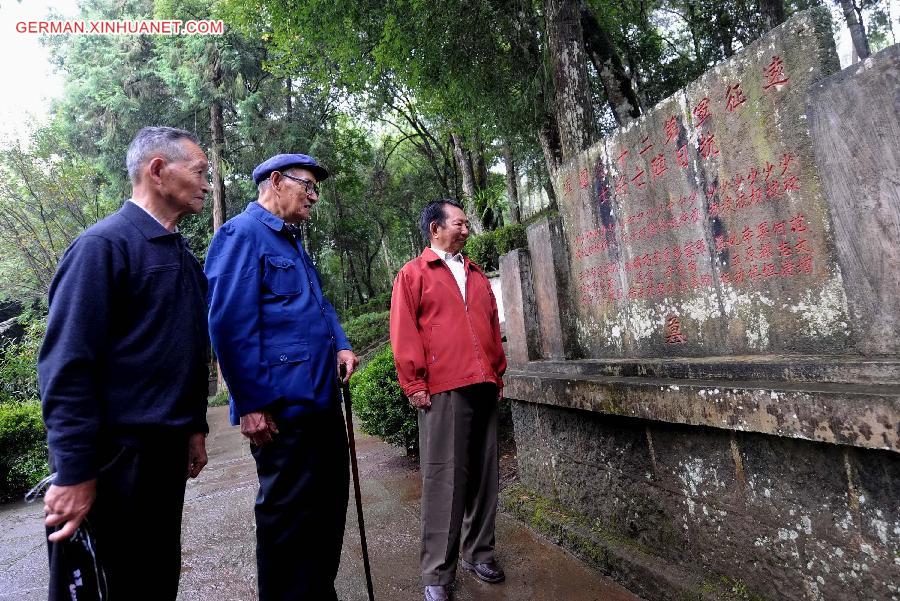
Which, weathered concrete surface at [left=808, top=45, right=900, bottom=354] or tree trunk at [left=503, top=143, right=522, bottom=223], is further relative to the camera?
tree trunk at [left=503, top=143, right=522, bottom=223]

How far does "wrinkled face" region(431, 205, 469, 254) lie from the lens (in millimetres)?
2803

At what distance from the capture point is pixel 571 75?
18.1 ft

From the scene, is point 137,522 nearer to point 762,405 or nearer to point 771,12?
point 762,405

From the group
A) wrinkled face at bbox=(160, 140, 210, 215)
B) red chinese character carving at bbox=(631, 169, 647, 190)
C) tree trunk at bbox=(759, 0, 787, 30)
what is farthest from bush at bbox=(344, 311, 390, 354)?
wrinkled face at bbox=(160, 140, 210, 215)

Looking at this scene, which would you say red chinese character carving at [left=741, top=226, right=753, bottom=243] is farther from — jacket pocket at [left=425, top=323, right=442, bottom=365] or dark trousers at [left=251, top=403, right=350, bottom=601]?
dark trousers at [left=251, top=403, right=350, bottom=601]

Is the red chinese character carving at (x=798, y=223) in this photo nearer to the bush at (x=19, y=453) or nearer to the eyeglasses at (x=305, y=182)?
the eyeglasses at (x=305, y=182)

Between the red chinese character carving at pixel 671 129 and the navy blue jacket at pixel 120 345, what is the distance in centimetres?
218

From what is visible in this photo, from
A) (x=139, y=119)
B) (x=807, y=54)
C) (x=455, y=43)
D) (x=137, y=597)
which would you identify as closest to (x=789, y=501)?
(x=807, y=54)

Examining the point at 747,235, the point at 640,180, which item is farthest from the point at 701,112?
the point at 747,235

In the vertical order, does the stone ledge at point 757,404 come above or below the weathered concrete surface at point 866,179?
below

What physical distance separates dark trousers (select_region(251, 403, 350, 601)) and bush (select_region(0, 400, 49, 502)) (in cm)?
545

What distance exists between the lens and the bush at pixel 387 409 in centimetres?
474

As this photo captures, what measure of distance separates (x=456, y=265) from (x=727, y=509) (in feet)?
5.51

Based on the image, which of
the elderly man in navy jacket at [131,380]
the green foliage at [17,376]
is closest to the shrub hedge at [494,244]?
the green foliage at [17,376]
